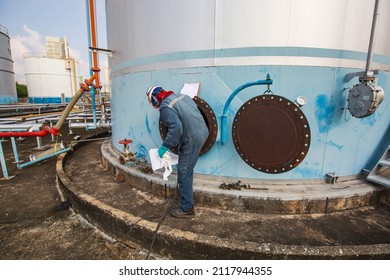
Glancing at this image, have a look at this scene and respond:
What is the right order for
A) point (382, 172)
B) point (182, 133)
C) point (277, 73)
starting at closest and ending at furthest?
1. point (182, 133)
2. point (277, 73)
3. point (382, 172)

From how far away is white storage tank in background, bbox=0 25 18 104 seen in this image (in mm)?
27038

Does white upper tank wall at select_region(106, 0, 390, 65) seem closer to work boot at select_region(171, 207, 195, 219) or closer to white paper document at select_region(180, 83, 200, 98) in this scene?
white paper document at select_region(180, 83, 200, 98)

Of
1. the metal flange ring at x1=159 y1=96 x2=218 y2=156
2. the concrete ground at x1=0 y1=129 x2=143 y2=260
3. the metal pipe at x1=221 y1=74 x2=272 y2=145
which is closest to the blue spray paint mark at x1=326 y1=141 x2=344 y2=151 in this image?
the metal pipe at x1=221 y1=74 x2=272 y2=145

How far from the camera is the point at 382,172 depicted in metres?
3.81

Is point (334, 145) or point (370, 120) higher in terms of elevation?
point (370, 120)

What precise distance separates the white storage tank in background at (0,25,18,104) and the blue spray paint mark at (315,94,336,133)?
35617 mm

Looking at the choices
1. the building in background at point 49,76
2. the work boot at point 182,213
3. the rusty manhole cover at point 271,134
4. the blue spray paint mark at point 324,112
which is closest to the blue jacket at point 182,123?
the rusty manhole cover at point 271,134

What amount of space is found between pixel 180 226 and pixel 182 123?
145 centimetres

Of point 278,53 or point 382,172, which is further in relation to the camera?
point 382,172

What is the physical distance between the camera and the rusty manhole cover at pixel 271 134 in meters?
3.22

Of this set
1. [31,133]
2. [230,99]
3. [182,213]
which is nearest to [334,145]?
[230,99]

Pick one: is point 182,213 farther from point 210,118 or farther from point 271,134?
point 271,134

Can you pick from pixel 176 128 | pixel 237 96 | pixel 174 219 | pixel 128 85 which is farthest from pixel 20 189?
pixel 237 96

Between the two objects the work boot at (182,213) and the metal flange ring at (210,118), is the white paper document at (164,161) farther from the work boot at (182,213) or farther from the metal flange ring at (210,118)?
the metal flange ring at (210,118)
